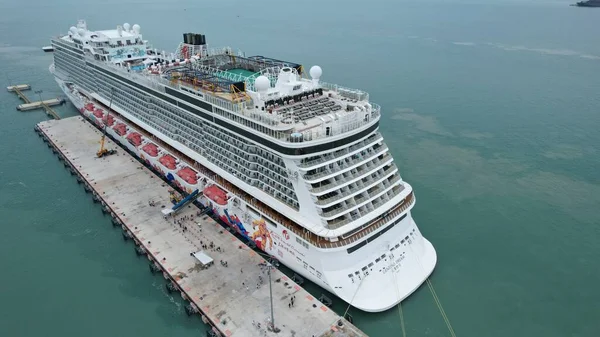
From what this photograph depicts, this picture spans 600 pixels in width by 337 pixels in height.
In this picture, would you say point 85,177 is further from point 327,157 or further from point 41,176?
point 327,157

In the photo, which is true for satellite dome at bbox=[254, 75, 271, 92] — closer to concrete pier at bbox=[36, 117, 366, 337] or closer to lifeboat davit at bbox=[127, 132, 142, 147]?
concrete pier at bbox=[36, 117, 366, 337]

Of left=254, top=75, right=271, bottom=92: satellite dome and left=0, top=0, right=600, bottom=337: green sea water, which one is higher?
left=254, top=75, right=271, bottom=92: satellite dome

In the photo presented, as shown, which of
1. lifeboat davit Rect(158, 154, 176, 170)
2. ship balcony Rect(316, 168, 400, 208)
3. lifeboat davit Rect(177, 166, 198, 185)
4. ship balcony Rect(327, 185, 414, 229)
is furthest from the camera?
lifeboat davit Rect(158, 154, 176, 170)

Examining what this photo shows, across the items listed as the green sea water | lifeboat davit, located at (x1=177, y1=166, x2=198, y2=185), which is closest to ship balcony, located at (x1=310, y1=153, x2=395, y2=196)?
the green sea water

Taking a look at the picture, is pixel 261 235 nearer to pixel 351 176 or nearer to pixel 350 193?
pixel 350 193

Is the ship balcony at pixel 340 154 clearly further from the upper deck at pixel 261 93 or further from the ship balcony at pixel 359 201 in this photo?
the ship balcony at pixel 359 201

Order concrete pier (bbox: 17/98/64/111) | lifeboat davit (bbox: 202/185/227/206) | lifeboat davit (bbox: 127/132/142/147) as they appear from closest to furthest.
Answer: lifeboat davit (bbox: 202/185/227/206)
lifeboat davit (bbox: 127/132/142/147)
concrete pier (bbox: 17/98/64/111)
